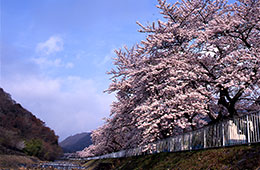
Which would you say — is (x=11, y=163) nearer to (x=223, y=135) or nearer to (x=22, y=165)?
(x=22, y=165)

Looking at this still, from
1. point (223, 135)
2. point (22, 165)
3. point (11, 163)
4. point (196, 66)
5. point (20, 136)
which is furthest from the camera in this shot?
point (20, 136)

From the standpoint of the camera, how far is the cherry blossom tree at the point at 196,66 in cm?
1697

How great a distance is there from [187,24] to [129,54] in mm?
9636

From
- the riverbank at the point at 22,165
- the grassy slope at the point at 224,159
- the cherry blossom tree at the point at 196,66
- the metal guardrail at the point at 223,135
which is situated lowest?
the riverbank at the point at 22,165

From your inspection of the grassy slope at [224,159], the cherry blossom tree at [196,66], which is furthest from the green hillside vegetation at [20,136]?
the grassy slope at [224,159]

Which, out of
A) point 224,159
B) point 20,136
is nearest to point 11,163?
point 224,159

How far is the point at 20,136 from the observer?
382ft

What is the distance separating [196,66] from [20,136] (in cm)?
11356

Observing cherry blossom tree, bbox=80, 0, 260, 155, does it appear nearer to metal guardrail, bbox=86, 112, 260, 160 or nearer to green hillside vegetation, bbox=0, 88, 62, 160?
metal guardrail, bbox=86, 112, 260, 160

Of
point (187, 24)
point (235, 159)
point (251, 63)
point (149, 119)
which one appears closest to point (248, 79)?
point (251, 63)

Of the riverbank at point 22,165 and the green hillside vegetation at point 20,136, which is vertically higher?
the green hillside vegetation at point 20,136

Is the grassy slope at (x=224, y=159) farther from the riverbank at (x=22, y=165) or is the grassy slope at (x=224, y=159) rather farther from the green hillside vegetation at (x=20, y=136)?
the green hillside vegetation at (x=20, y=136)

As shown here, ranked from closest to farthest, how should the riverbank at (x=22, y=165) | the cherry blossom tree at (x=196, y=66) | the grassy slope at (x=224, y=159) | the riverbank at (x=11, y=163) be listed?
the grassy slope at (x=224, y=159), the cherry blossom tree at (x=196, y=66), the riverbank at (x=22, y=165), the riverbank at (x=11, y=163)

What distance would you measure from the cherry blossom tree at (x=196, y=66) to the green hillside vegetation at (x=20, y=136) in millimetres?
66475
